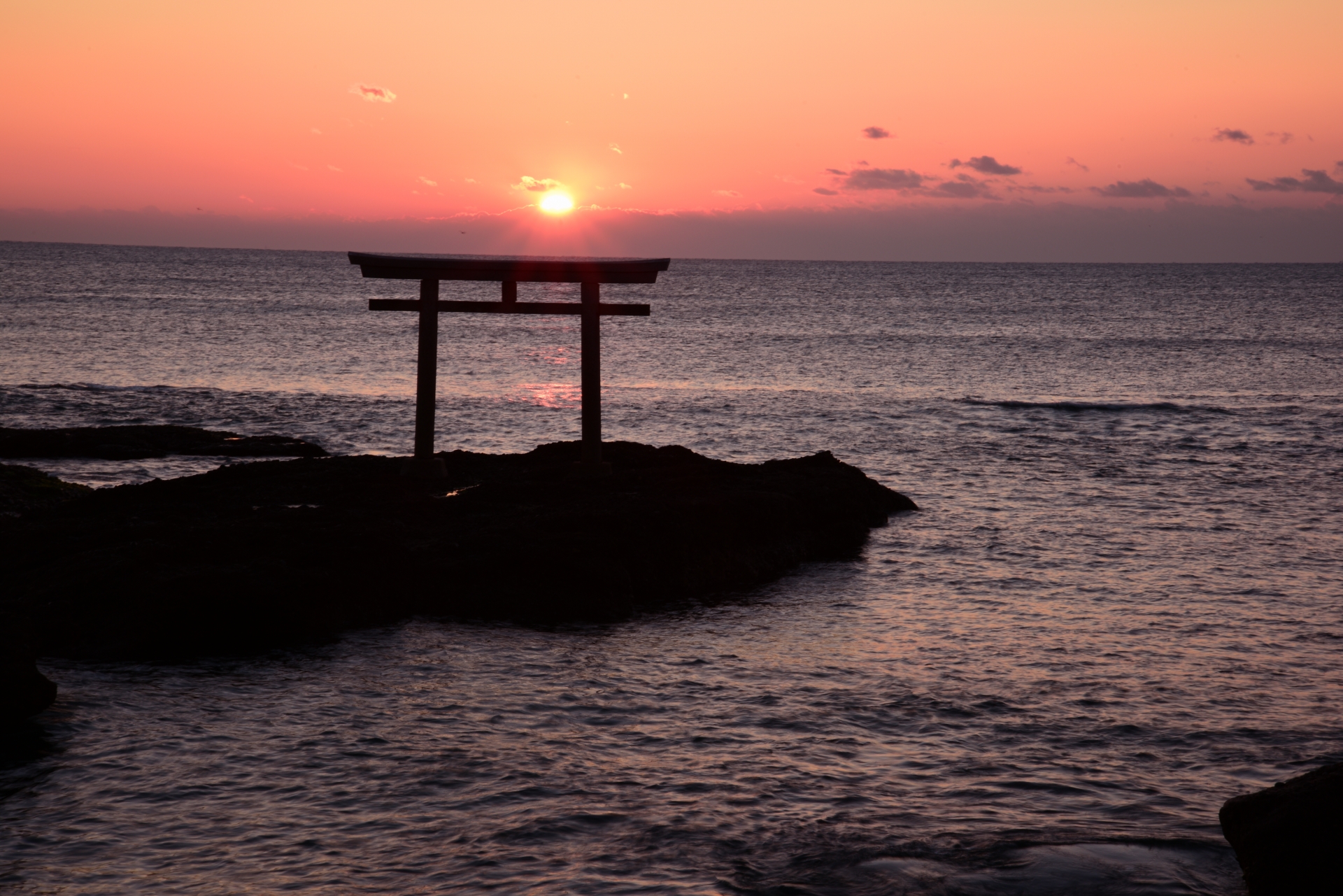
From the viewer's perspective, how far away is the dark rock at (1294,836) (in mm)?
5066

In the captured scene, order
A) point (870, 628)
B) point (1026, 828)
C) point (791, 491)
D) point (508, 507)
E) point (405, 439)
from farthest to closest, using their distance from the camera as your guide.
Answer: point (405, 439) → point (791, 491) → point (508, 507) → point (870, 628) → point (1026, 828)

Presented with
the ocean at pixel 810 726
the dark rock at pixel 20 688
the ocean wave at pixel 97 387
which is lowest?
the ocean at pixel 810 726

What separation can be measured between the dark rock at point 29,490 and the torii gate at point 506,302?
14.5 feet

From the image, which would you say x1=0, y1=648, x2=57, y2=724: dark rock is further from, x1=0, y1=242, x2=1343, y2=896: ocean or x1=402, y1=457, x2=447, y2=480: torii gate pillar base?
x1=402, y1=457, x2=447, y2=480: torii gate pillar base

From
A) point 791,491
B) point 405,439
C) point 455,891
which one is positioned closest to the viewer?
point 455,891

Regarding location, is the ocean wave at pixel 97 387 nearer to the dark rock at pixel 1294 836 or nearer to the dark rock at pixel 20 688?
the dark rock at pixel 20 688

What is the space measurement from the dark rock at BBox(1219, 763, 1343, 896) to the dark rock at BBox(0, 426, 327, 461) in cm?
1745

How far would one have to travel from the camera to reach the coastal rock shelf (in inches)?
371

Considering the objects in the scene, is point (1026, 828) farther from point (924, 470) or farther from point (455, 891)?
point (924, 470)

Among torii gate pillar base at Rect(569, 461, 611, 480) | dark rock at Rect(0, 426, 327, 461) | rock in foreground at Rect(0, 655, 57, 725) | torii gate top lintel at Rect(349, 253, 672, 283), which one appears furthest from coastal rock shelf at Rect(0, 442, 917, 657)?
dark rock at Rect(0, 426, 327, 461)

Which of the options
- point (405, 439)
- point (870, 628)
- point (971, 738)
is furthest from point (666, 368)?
point (971, 738)

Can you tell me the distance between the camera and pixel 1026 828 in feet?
20.4

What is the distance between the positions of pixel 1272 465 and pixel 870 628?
1501cm

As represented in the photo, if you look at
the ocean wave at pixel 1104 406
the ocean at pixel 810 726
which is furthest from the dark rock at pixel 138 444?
the ocean wave at pixel 1104 406
